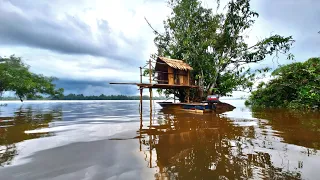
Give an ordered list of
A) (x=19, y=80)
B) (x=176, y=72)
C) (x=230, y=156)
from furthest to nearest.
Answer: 1. (x=19, y=80)
2. (x=176, y=72)
3. (x=230, y=156)

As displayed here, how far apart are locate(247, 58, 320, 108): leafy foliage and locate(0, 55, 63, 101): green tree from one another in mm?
32097

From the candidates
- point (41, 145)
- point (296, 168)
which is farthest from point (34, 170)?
point (296, 168)

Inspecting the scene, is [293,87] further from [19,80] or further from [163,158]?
[19,80]

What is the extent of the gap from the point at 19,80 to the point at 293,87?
33776 millimetres

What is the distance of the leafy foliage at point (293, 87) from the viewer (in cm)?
1634

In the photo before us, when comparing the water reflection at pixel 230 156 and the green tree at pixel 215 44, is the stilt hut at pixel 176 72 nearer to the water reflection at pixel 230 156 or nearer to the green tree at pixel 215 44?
the green tree at pixel 215 44

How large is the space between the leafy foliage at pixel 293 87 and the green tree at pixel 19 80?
32.1 m

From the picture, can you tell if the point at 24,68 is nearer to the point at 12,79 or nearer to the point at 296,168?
the point at 12,79

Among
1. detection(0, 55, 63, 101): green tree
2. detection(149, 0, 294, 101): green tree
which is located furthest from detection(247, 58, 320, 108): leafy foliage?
detection(0, 55, 63, 101): green tree

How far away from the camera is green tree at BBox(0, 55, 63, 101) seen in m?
23.3

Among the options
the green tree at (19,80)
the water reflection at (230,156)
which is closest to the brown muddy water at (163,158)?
the water reflection at (230,156)

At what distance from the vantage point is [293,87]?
1817 centimetres

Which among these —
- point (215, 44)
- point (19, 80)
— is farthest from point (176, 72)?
point (19, 80)

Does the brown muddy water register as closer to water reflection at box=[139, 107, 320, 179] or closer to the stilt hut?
water reflection at box=[139, 107, 320, 179]
